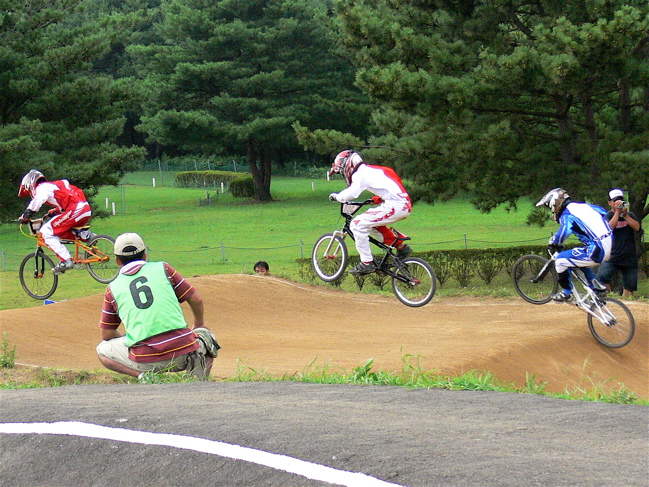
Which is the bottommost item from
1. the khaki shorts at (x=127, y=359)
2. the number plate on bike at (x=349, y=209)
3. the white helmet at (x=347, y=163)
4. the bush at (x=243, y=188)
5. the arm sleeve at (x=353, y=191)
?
the bush at (x=243, y=188)

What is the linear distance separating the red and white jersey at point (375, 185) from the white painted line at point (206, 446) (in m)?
6.55

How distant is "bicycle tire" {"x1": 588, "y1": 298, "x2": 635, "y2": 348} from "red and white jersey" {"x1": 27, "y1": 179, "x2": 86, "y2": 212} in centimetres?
881

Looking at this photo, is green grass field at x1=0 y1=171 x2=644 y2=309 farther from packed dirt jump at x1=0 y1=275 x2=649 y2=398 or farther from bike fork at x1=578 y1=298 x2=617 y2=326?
bike fork at x1=578 y1=298 x2=617 y2=326

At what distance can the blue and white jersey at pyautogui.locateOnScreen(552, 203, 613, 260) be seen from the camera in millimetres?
11406

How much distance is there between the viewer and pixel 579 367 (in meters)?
11.5

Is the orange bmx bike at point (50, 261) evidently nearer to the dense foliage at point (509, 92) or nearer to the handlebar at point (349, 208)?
the handlebar at point (349, 208)

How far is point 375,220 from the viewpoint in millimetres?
11422

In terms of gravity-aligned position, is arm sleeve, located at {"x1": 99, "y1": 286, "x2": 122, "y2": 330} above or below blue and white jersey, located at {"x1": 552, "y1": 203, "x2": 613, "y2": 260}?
below

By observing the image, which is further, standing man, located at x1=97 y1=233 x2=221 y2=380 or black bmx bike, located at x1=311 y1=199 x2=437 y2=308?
black bmx bike, located at x1=311 y1=199 x2=437 y2=308

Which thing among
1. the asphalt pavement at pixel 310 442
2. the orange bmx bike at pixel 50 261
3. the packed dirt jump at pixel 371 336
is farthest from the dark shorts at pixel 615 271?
the orange bmx bike at pixel 50 261

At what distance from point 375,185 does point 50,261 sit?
6.67 m

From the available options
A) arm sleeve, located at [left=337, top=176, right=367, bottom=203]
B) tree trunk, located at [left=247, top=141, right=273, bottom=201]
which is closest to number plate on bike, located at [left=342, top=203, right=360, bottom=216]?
arm sleeve, located at [left=337, top=176, right=367, bottom=203]

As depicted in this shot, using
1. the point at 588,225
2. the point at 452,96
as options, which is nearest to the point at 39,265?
the point at 452,96

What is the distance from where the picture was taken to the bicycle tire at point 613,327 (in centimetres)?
1166
